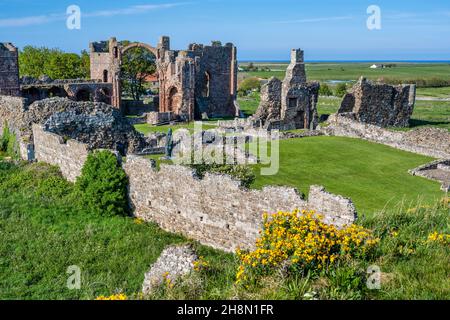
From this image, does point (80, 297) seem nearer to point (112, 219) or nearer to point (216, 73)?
point (112, 219)

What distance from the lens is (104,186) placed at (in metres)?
14.4

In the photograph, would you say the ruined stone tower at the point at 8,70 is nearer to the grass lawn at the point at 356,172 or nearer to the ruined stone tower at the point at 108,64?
the ruined stone tower at the point at 108,64

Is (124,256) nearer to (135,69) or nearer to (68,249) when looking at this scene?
(68,249)

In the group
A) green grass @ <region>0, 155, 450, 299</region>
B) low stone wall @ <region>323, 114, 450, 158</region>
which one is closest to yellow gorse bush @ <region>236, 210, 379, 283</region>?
green grass @ <region>0, 155, 450, 299</region>

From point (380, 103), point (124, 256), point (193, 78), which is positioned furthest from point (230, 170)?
point (193, 78)

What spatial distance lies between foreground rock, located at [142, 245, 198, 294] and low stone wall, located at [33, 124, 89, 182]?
23.7 feet

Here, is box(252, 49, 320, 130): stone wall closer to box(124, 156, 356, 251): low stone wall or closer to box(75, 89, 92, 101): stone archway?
box(124, 156, 356, 251): low stone wall

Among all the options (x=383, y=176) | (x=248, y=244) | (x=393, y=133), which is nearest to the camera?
(x=248, y=244)

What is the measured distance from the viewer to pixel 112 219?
45.8 ft

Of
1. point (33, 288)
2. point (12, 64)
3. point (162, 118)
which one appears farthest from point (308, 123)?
point (33, 288)

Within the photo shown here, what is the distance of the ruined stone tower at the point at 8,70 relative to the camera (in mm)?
37109

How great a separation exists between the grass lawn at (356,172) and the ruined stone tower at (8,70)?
24.2 meters

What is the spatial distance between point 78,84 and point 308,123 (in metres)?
25.0
